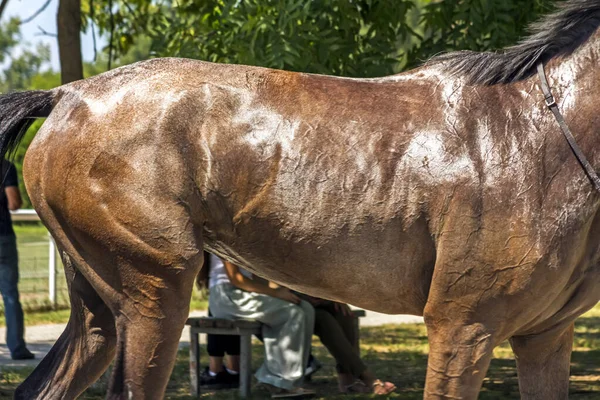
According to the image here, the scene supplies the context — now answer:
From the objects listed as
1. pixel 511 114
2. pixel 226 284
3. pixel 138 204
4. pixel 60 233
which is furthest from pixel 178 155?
pixel 226 284

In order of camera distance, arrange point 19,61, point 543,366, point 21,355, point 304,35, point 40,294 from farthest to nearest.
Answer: point 19,61 → point 40,294 → point 21,355 → point 304,35 → point 543,366

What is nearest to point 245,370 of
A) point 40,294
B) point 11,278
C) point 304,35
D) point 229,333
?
point 229,333

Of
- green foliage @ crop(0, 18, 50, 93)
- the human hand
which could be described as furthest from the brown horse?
green foliage @ crop(0, 18, 50, 93)

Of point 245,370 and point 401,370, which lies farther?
point 401,370

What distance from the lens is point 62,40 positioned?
7.73m

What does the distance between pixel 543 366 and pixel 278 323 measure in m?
3.00

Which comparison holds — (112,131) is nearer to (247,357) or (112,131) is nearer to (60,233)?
(60,233)

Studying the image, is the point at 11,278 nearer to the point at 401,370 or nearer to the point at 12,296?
the point at 12,296

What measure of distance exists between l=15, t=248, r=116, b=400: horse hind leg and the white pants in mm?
2765

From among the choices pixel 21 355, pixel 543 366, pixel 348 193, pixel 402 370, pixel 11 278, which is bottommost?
pixel 402 370

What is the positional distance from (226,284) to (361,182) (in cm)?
348

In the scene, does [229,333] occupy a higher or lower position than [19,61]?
lower

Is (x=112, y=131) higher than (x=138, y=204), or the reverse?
(x=112, y=131)

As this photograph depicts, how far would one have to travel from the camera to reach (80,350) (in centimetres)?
443
